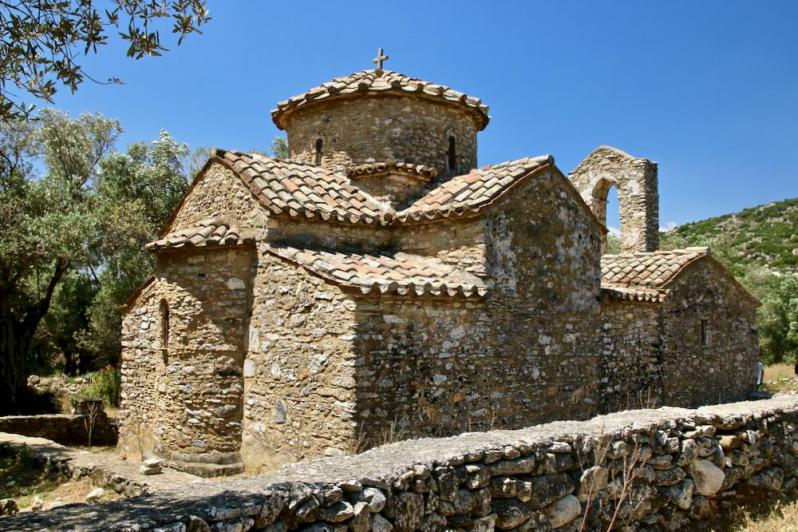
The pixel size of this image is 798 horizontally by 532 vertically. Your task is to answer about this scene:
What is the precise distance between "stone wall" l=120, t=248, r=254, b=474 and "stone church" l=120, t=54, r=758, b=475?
27mm

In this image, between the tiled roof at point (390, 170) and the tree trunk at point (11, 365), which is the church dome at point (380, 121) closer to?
the tiled roof at point (390, 170)

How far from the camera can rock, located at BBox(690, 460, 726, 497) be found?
4.91 m

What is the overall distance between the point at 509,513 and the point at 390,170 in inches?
282

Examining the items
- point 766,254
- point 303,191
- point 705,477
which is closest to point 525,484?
point 705,477

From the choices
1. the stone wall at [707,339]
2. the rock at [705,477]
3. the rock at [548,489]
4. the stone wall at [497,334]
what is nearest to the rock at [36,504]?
the stone wall at [497,334]

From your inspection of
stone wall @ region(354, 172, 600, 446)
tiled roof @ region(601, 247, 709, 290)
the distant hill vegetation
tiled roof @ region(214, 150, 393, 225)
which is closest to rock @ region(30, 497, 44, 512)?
stone wall @ region(354, 172, 600, 446)

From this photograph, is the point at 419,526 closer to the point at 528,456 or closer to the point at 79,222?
the point at 528,456

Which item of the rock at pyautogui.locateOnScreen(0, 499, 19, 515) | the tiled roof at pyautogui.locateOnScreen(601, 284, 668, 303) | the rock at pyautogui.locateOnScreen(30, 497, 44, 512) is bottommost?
the rock at pyautogui.locateOnScreen(30, 497, 44, 512)

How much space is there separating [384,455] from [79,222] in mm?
13522

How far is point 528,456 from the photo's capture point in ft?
12.9

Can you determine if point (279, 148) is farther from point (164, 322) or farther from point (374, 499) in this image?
point (374, 499)

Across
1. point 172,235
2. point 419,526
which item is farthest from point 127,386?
point 419,526

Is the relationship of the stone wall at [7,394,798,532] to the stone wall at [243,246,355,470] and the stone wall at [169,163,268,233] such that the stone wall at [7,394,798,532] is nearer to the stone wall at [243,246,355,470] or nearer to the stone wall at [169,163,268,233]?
the stone wall at [243,246,355,470]

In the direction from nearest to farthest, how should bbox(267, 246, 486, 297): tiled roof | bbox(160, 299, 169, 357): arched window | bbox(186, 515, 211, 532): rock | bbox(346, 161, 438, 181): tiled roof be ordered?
bbox(186, 515, 211, 532): rock < bbox(267, 246, 486, 297): tiled roof < bbox(160, 299, 169, 357): arched window < bbox(346, 161, 438, 181): tiled roof
